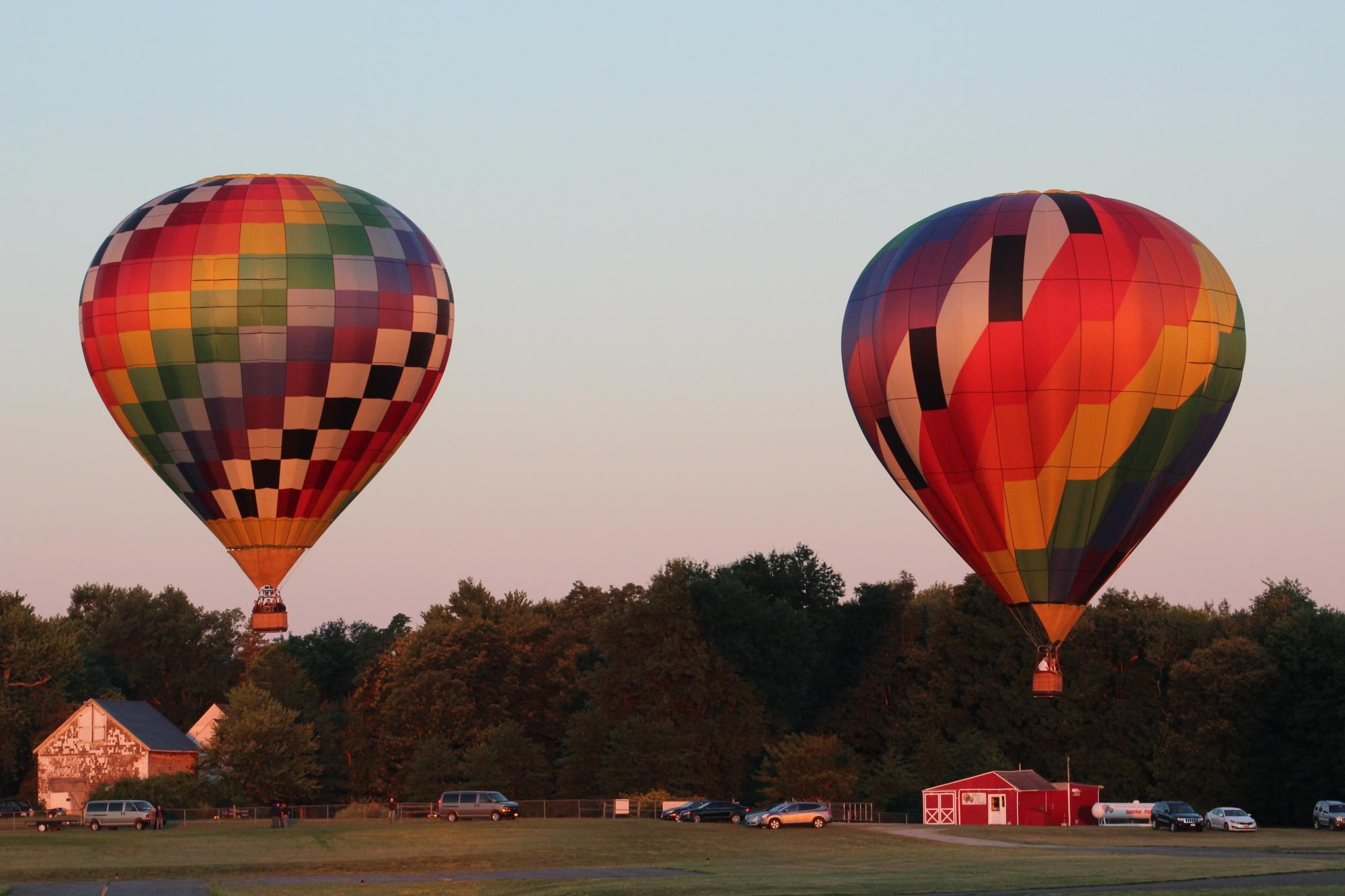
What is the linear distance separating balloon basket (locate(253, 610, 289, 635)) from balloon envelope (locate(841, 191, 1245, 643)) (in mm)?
14566

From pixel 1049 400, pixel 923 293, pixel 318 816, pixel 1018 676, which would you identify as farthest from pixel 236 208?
pixel 1018 676

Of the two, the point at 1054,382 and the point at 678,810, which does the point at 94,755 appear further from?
the point at 1054,382

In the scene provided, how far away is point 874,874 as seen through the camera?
38.6 m

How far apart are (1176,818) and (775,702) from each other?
30.7 metres

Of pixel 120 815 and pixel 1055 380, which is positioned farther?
pixel 120 815

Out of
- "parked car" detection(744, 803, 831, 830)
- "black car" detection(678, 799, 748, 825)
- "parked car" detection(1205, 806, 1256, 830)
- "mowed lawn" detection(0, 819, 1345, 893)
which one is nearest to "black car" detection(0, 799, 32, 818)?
"mowed lawn" detection(0, 819, 1345, 893)

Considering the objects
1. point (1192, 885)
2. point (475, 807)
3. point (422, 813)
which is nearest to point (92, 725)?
point (422, 813)

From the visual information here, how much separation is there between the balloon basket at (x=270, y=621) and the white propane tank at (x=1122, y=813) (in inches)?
1458

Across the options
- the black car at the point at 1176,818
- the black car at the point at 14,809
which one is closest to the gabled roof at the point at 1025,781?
the black car at the point at 1176,818

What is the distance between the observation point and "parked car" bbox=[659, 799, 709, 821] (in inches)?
2608

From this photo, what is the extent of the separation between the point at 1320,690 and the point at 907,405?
44.5m

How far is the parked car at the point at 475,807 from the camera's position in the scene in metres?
66.8

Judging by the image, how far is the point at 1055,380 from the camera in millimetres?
39219

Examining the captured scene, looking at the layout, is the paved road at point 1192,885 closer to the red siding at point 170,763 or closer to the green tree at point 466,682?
the green tree at point 466,682
